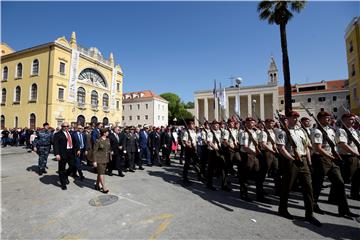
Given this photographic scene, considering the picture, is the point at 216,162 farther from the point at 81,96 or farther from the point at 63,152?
the point at 81,96

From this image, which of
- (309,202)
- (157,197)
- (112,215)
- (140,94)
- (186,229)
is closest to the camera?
(186,229)

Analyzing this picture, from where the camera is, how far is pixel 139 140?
10.7 m

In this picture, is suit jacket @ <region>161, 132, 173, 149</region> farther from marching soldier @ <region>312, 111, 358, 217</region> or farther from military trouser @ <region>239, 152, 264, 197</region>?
marching soldier @ <region>312, 111, 358, 217</region>

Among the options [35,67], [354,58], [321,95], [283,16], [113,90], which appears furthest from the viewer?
[321,95]

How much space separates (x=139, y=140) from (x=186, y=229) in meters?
7.19

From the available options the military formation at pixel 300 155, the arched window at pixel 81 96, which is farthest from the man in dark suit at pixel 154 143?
the arched window at pixel 81 96

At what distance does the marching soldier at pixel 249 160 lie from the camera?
5547 millimetres

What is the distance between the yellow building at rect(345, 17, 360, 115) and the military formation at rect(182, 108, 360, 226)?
2623 cm

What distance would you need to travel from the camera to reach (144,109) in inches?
2366

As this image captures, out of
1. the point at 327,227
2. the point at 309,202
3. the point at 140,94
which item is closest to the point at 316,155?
the point at 309,202

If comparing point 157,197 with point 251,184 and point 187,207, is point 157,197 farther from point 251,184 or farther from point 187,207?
point 251,184

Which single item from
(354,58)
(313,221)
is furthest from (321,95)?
(313,221)

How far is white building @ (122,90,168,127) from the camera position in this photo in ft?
193

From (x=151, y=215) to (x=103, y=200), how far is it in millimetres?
1652
